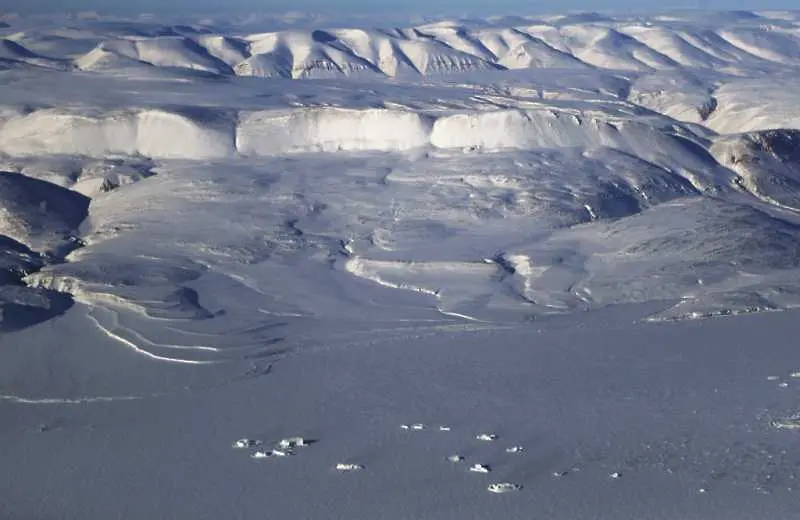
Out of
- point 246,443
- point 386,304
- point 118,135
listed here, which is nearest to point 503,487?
point 246,443

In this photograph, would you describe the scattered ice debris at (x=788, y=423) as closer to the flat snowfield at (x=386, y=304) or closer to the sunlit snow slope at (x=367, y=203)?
the flat snowfield at (x=386, y=304)

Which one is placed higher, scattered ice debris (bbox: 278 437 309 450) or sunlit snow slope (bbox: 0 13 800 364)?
scattered ice debris (bbox: 278 437 309 450)

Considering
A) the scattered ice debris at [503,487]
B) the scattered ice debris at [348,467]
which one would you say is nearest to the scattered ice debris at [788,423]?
the scattered ice debris at [503,487]

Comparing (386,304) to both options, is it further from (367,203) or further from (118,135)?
(118,135)

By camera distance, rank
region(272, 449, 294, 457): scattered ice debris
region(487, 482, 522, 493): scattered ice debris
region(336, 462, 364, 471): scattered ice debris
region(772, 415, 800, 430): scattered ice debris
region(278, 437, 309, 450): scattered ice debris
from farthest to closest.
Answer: region(772, 415, 800, 430): scattered ice debris → region(278, 437, 309, 450): scattered ice debris → region(272, 449, 294, 457): scattered ice debris → region(336, 462, 364, 471): scattered ice debris → region(487, 482, 522, 493): scattered ice debris

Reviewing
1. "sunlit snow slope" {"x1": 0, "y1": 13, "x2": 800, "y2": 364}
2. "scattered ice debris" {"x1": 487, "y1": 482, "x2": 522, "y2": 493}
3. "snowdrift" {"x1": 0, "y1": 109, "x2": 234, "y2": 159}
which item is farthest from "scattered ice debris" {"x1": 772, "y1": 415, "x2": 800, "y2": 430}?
"snowdrift" {"x1": 0, "y1": 109, "x2": 234, "y2": 159}

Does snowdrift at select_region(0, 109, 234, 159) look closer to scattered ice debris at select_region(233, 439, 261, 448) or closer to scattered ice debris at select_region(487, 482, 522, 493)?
scattered ice debris at select_region(233, 439, 261, 448)
